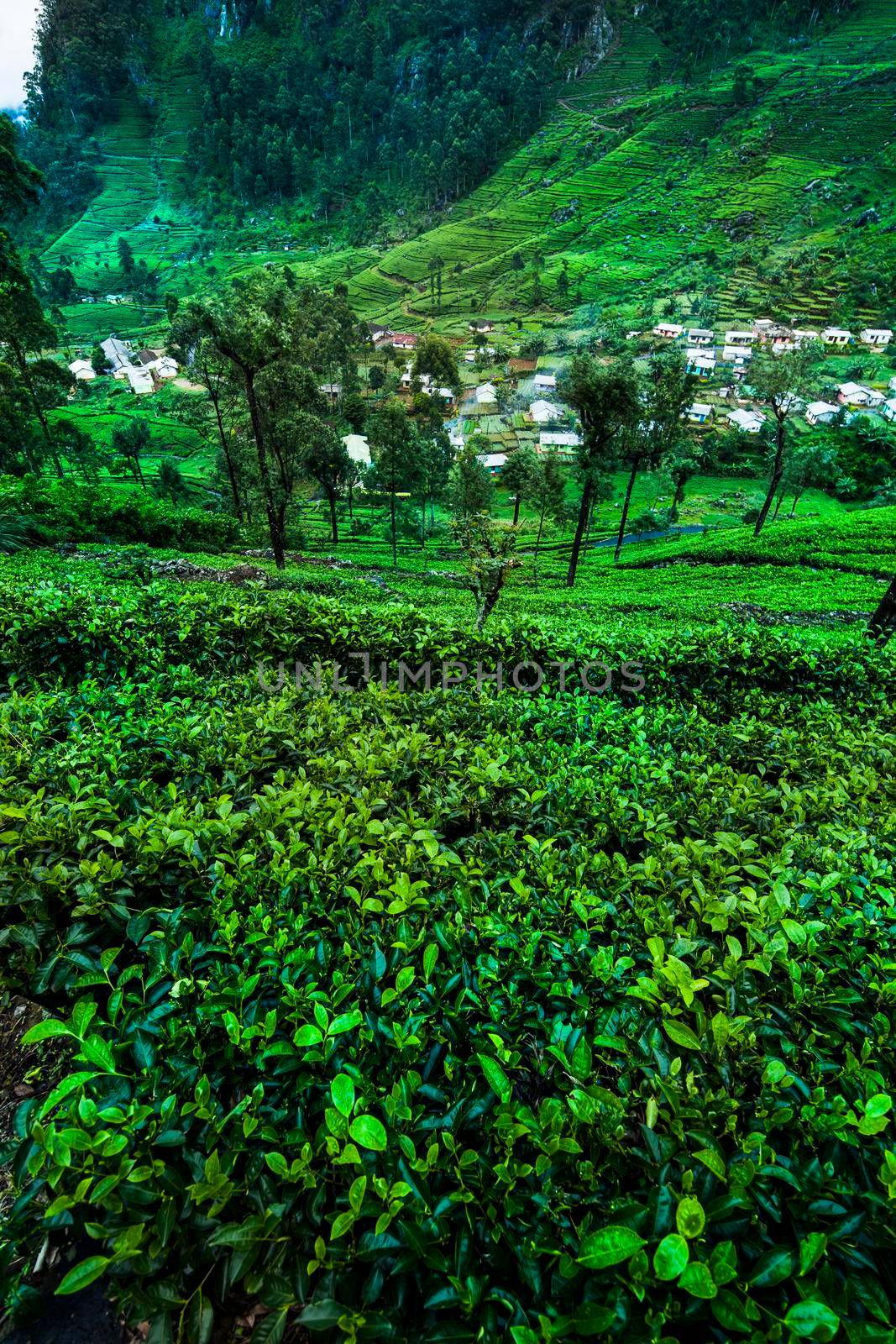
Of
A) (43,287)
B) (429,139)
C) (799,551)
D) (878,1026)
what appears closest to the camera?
(878,1026)

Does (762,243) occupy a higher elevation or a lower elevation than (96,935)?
higher

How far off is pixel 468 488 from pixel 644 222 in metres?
98.4

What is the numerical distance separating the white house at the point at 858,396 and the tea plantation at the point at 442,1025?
77135 millimetres

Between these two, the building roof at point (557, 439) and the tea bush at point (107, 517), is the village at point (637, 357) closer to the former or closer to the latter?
the building roof at point (557, 439)

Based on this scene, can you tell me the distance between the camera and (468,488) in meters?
37.2

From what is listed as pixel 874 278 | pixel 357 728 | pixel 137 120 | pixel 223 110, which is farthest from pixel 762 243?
pixel 137 120

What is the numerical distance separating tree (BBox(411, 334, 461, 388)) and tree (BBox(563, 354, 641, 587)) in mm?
53598

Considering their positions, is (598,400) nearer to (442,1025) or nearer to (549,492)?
(549,492)

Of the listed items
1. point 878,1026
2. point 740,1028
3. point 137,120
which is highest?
point 137,120

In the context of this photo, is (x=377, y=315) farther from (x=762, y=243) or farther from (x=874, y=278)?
(x=874, y=278)

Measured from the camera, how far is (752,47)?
13550 centimetres

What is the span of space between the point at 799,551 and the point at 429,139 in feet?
519

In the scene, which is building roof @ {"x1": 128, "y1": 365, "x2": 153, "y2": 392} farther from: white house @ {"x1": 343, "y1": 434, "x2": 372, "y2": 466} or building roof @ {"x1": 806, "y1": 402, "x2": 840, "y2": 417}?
building roof @ {"x1": 806, "y1": 402, "x2": 840, "y2": 417}

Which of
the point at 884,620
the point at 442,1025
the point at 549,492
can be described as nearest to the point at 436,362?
the point at 549,492
